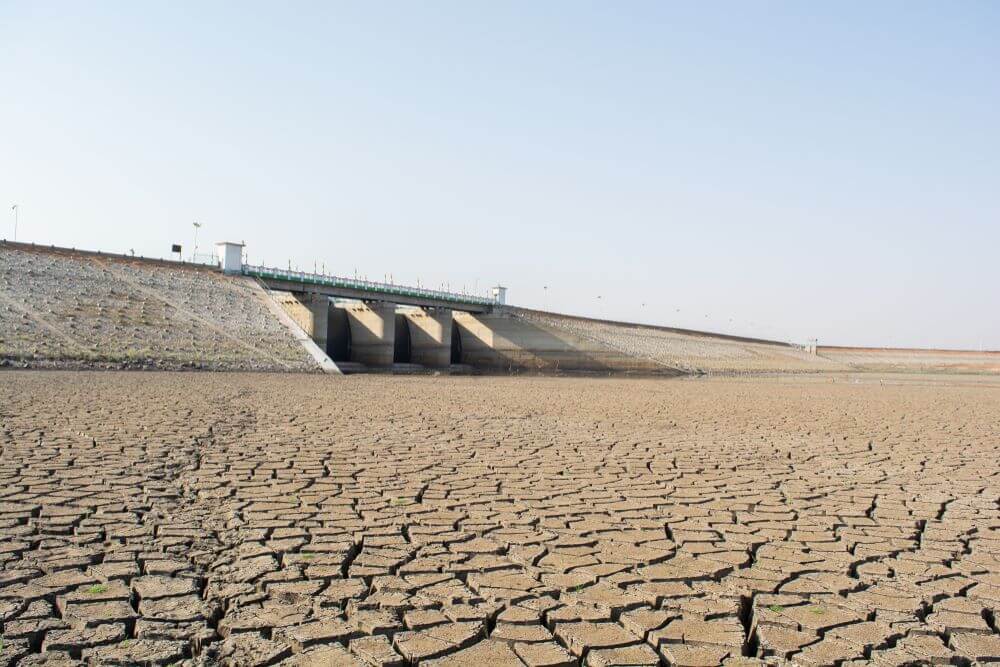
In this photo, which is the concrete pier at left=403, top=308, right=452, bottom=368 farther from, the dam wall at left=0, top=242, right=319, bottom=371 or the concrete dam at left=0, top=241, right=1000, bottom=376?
the dam wall at left=0, top=242, right=319, bottom=371

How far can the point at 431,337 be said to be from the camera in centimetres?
4234

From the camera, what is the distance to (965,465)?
816 cm

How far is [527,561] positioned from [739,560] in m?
1.21

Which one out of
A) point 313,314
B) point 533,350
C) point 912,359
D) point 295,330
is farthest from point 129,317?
point 912,359

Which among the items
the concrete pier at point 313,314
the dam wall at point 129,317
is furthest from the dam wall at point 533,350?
the dam wall at point 129,317

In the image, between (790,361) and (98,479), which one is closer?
(98,479)

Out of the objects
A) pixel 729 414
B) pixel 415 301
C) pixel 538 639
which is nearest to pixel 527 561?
pixel 538 639

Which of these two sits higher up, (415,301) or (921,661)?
(415,301)

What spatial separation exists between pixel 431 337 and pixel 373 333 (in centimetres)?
437

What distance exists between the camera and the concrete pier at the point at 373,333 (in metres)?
38.2

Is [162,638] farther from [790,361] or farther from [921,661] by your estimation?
[790,361]

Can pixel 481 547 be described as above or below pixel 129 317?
below

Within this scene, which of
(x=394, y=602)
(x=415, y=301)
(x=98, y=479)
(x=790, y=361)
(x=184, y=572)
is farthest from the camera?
(x=790, y=361)

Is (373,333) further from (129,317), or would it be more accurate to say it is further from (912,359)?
(912,359)
